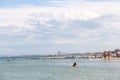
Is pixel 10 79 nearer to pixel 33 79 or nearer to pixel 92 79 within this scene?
pixel 33 79

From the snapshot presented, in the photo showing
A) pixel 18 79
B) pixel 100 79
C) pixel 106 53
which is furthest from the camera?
pixel 106 53

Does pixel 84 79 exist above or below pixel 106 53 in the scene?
below

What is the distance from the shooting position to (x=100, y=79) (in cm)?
5694

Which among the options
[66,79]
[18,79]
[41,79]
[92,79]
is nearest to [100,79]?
[92,79]

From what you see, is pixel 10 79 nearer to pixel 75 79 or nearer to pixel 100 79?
pixel 75 79

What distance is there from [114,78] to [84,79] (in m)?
4.65

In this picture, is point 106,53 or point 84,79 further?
point 106,53

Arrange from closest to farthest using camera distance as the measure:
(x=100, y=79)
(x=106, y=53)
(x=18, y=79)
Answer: (x=100, y=79)
(x=18, y=79)
(x=106, y=53)

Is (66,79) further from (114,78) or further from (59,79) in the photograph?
(114,78)

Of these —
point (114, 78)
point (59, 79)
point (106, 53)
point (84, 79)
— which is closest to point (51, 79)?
point (59, 79)

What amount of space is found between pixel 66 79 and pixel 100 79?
18.6 ft

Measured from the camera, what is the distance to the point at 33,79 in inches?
2363

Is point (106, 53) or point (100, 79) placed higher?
point (106, 53)

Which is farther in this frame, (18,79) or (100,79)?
(18,79)
